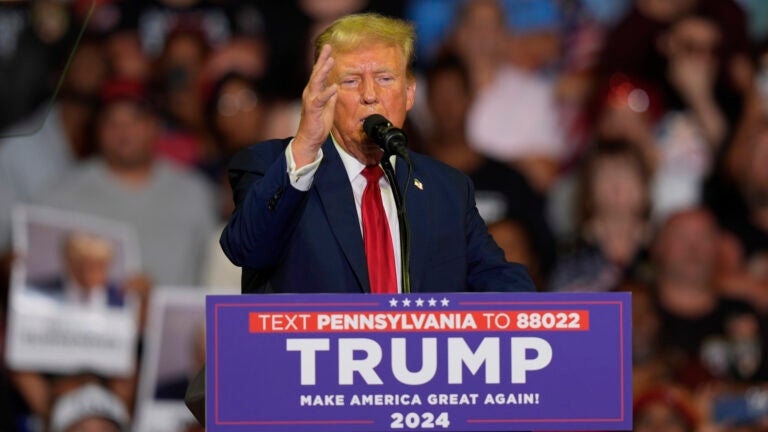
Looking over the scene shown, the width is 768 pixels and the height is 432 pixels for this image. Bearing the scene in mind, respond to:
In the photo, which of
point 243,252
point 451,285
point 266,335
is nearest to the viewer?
point 266,335

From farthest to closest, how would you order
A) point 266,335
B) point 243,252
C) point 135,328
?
point 135,328 → point 243,252 → point 266,335

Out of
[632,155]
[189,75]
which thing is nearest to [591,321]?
[632,155]

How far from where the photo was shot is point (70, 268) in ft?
20.2

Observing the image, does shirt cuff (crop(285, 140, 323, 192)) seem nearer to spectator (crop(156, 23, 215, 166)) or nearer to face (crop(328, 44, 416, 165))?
face (crop(328, 44, 416, 165))

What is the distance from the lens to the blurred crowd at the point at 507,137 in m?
6.05

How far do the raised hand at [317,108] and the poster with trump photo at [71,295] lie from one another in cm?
393

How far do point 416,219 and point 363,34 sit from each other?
40 cm

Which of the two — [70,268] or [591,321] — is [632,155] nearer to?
[70,268]

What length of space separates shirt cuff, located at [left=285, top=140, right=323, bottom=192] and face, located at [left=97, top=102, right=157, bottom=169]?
12.9ft

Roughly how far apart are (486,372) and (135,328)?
4.05 m

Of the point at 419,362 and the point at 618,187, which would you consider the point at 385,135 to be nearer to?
the point at 419,362

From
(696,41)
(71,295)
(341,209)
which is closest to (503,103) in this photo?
(696,41)

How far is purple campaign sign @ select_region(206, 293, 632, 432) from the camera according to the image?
2303 millimetres

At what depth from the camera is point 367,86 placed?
261 cm
